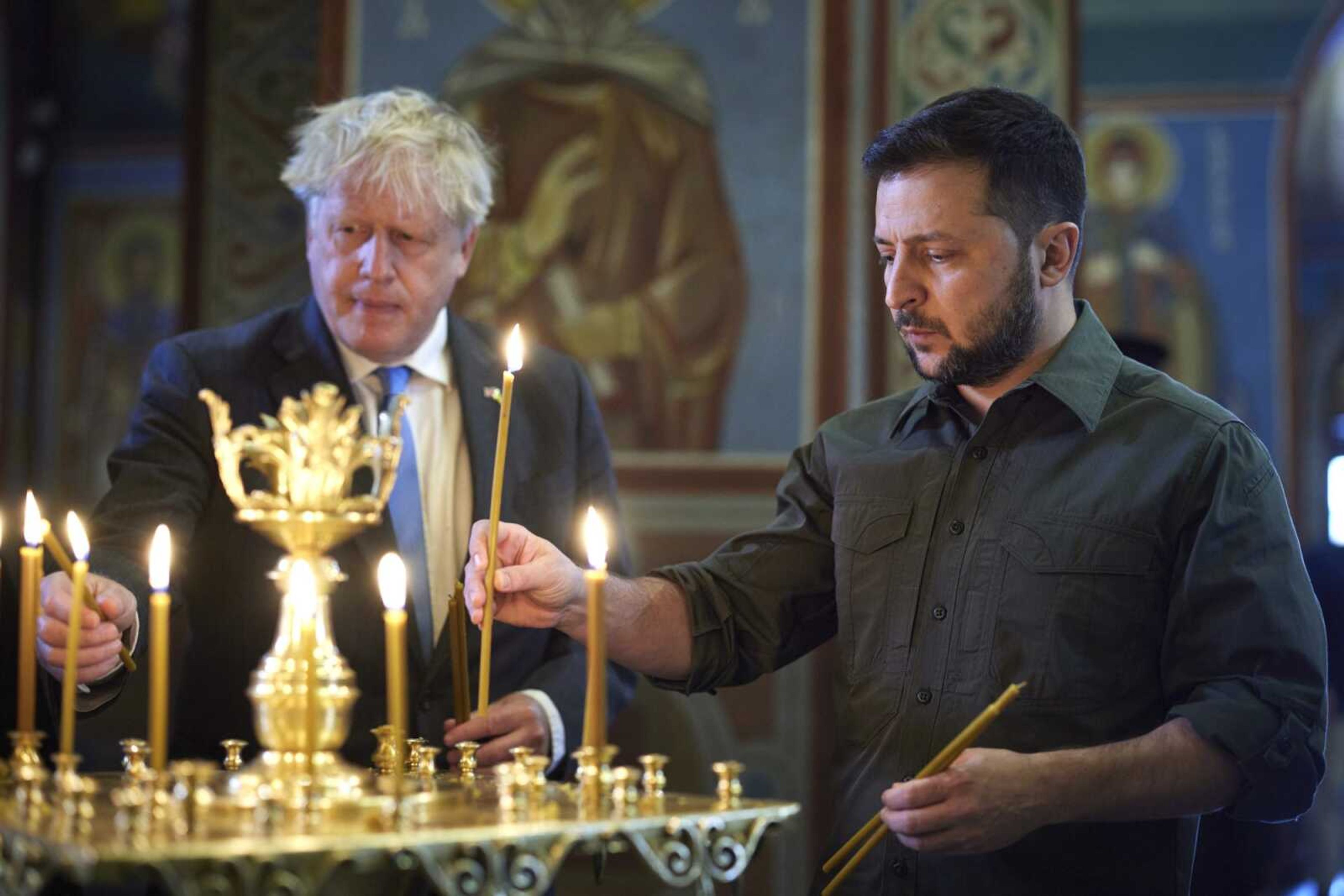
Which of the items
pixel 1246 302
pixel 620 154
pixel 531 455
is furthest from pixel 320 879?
pixel 1246 302

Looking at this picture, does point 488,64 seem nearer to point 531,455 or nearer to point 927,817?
point 531,455

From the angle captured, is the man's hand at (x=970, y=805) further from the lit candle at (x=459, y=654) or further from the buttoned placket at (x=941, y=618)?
the lit candle at (x=459, y=654)

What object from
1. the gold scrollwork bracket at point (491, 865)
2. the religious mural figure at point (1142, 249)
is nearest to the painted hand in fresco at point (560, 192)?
the gold scrollwork bracket at point (491, 865)

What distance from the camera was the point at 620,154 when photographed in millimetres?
5875

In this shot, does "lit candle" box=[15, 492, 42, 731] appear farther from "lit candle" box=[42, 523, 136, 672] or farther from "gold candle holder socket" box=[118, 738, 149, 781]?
"gold candle holder socket" box=[118, 738, 149, 781]

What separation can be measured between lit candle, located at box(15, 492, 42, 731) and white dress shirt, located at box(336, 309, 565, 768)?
98 centimetres

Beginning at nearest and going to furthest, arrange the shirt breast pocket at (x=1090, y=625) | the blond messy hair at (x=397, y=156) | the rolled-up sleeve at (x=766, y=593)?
the shirt breast pocket at (x=1090, y=625)
the rolled-up sleeve at (x=766, y=593)
the blond messy hair at (x=397, y=156)

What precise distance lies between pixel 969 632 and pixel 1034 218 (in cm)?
66

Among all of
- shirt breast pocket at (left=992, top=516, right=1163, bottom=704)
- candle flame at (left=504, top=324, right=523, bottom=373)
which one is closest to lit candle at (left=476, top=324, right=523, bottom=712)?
candle flame at (left=504, top=324, right=523, bottom=373)

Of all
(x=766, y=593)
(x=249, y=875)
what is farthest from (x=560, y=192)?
(x=249, y=875)

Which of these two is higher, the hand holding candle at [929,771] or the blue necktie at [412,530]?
the blue necktie at [412,530]

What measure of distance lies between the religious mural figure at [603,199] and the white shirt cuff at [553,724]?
288 cm

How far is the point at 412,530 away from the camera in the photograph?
9.95 feet

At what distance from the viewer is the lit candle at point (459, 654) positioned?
2605mm
